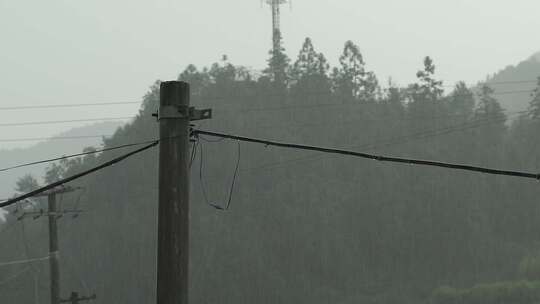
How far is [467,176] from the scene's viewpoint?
277ft

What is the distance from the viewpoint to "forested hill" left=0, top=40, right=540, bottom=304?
219 feet

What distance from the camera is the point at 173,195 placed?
6137mm

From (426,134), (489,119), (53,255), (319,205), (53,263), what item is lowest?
(319,205)

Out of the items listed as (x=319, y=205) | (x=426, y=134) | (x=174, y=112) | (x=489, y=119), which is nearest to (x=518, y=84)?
(x=489, y=119)

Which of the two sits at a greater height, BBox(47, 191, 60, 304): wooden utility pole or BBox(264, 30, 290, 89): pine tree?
BBox(264, 30, 290, 89): pine tree

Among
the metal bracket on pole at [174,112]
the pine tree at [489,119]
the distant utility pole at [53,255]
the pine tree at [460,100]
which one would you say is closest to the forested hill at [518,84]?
the pine tree at [460,100]

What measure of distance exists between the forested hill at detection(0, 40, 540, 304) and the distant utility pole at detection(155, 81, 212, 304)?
56.3 m

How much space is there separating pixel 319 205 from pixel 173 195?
238ft

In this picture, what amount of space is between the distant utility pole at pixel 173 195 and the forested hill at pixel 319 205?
2215 inches

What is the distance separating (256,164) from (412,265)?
80.0 ft

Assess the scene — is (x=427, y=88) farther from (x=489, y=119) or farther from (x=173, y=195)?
(x=173, y=195)

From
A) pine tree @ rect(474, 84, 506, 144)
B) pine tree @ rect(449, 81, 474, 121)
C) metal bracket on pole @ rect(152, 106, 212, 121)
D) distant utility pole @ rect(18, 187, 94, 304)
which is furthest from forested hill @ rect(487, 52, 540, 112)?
metal bracket on pole @ rect(152, 106, 212, 121)

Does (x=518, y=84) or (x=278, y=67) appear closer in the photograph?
(x=278, y=67)

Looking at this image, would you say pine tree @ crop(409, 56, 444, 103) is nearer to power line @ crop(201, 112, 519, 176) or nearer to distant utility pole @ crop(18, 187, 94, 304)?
power line @ crop(201, 112, 519, 176)
